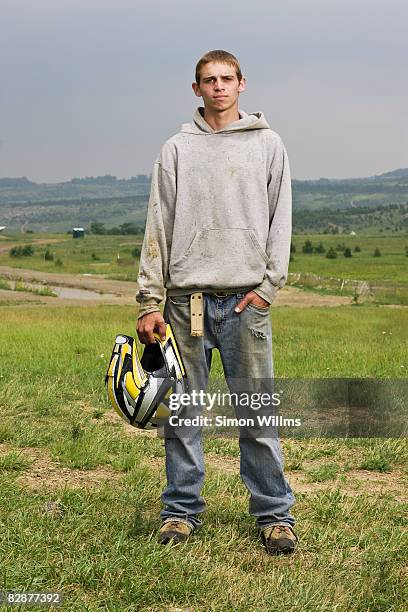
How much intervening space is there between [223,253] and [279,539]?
1445mm

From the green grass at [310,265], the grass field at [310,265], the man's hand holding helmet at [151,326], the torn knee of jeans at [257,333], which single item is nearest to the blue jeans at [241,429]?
the torn knee of jeans at [257,333]

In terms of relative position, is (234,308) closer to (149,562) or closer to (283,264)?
(283,264)

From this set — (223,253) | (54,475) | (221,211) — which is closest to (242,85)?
(221,211)

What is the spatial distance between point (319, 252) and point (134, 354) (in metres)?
89.1

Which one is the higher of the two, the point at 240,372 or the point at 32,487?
the point at 240,372

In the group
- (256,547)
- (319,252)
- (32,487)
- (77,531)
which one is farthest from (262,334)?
(319,252)

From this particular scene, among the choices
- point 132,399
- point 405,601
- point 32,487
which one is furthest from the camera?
point 32,487

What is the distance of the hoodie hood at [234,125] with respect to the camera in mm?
4125

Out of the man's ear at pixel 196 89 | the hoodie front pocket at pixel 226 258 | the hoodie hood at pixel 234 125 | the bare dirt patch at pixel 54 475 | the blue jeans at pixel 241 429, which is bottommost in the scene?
the bare dirt patch at pixel 54 475

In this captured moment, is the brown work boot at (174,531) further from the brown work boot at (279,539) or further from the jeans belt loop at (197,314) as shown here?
the jeans belt loop at (197,314)

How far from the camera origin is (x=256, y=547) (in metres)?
4.16

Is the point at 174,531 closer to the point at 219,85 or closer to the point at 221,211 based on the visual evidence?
the point at 221,211

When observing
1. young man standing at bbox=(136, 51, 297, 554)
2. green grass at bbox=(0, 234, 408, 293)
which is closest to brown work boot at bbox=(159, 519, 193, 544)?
young man standing at bbox=(136, 51, 297, 554)

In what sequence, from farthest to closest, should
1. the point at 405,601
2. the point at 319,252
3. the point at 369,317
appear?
the point at 319,252 → the point at 369,317 → the point at 405,601
